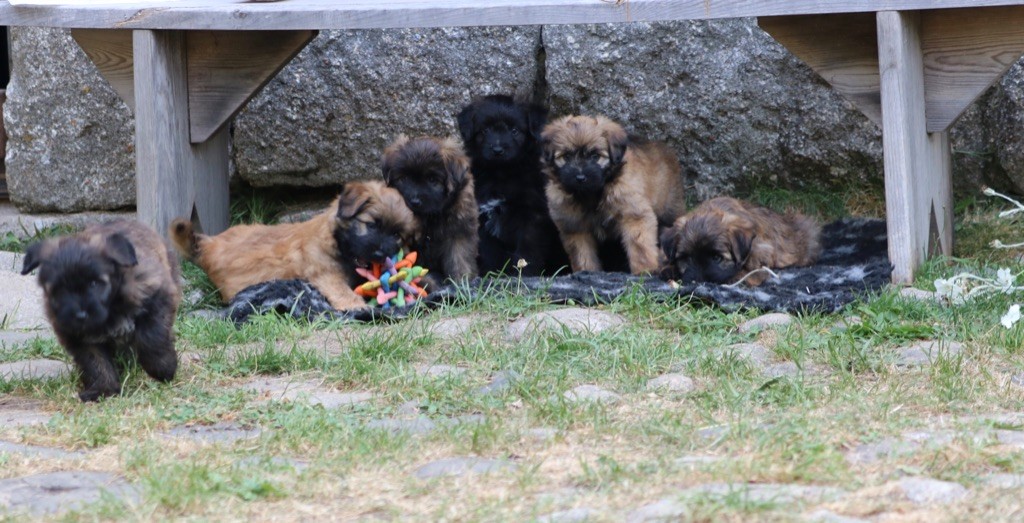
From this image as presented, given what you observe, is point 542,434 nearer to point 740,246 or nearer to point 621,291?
point 621,291

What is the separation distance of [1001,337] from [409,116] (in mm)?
3873

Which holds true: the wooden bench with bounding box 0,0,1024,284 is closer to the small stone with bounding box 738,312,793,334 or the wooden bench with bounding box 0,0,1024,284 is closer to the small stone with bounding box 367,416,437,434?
the small stone with bounding box 738,312,793,334

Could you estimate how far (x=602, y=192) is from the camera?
19.5ft

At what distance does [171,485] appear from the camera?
311 cm

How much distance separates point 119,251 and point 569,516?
1773 mm

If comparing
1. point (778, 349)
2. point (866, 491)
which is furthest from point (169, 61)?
point (866, 491)

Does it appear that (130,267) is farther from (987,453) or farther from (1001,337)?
(1001,337)

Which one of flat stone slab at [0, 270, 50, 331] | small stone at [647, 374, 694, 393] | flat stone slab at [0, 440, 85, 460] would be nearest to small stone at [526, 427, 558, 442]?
small stone at [647, 374, 694, 393]

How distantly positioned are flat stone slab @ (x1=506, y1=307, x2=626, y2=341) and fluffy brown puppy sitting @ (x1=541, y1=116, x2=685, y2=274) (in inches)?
37.0

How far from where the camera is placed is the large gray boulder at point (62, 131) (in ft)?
23.8

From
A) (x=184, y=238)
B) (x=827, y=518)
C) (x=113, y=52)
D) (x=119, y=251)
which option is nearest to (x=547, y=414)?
(x=827, y=518)

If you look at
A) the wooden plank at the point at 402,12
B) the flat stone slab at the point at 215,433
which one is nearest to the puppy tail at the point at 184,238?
the wooden plank at the point at 402,12

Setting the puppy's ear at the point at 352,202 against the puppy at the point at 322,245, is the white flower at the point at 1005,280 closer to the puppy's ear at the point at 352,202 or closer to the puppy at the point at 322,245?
the puppy at the point at 322,245

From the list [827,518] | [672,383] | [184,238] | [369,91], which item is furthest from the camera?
[369,91]
